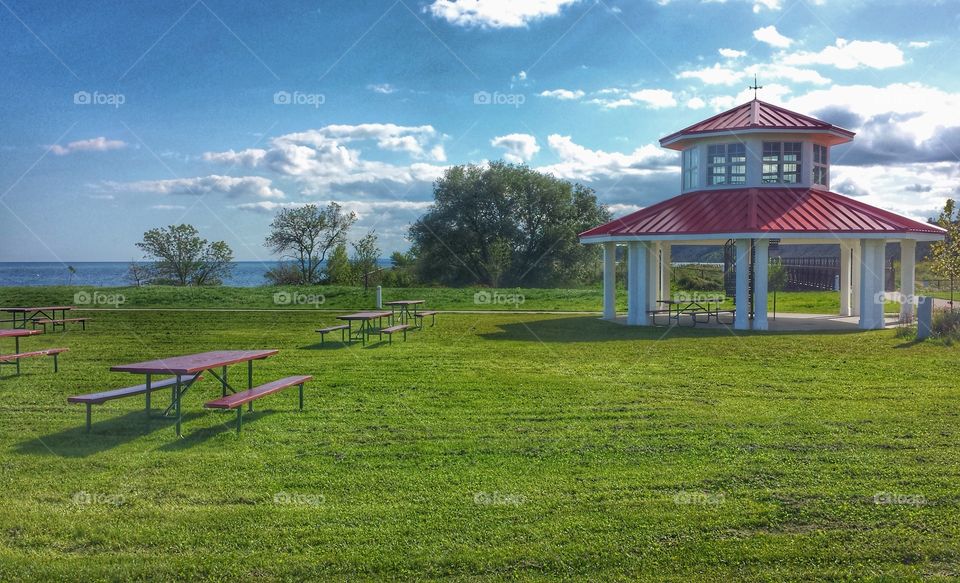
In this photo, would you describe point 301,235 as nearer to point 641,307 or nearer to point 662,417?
point 641,307

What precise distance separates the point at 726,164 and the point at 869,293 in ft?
20.6

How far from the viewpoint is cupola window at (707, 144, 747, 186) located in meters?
23.2

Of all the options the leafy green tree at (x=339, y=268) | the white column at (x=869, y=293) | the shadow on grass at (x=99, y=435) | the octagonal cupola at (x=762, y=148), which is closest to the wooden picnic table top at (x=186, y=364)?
the shadow on grass at (x=99, y=435)

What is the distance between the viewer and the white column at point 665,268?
25591 mm

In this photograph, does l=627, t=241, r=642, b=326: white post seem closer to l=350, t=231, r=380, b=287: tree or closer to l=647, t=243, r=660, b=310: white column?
l=647, t=243, r=660, b=310: white column

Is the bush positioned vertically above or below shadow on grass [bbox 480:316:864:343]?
above

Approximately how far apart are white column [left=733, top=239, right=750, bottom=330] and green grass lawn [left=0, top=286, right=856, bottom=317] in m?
8.47

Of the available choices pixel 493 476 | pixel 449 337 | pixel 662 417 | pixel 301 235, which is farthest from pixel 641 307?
pixel 301 235

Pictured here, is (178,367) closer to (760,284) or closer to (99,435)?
(99,435)

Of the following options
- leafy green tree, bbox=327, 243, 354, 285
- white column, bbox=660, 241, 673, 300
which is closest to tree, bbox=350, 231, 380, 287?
leafy green tree, bbox=327, 243, 354, 285

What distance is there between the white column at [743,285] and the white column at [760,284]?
24cm

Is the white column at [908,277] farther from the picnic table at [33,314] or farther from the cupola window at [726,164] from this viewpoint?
the picnic table at [33,314]

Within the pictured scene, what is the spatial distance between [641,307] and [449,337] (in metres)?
6.62

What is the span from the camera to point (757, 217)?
66.5ft
